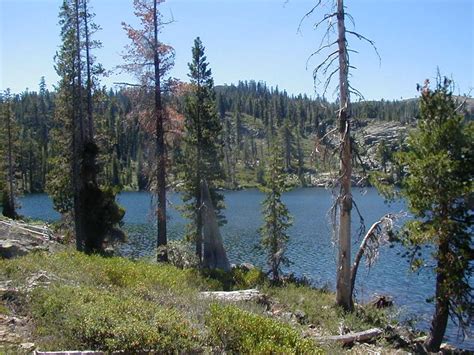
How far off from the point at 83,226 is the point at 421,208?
16653mm

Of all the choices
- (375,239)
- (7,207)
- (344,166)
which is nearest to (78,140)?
(344,166)

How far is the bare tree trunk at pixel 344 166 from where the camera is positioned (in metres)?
14.9

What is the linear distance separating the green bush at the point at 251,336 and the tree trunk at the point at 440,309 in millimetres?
8047

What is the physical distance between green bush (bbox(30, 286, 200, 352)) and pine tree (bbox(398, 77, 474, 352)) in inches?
351

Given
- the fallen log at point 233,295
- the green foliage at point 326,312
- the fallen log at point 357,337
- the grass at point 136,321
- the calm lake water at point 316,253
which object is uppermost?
the grass at point 136,321

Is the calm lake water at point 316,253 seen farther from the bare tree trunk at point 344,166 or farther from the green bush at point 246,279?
the green bush at point 246,279

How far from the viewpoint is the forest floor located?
7539 mm

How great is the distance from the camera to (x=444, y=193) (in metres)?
13.9

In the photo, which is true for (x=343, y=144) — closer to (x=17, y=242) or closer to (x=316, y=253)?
(x=17, y=242)

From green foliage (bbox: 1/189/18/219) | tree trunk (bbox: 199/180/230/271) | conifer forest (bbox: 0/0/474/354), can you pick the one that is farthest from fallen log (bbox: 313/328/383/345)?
green foliage (bbox: 1/189/18/219)

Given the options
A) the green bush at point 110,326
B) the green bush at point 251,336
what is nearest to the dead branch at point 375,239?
the green bush at point 251,336

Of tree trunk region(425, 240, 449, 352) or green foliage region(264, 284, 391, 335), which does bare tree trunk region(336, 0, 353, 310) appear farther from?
tree trunk region(425, 240, 449, 352)

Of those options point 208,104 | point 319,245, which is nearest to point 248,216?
point 319,245

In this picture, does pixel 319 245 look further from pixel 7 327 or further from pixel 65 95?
pixel 7 327
